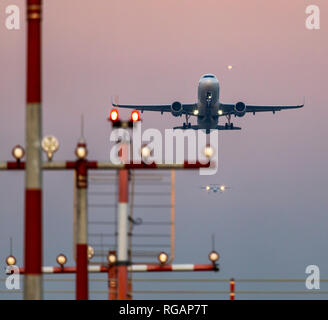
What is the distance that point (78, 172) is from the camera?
1033 inches

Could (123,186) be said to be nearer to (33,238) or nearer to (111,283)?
(111,283)

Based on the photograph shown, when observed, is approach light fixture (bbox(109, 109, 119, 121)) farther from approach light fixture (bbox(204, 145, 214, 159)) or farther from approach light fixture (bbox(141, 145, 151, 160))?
approach light fixture (bbox(204, 145, 214, 159))

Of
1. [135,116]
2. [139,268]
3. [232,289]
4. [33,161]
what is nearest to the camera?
[33,161]

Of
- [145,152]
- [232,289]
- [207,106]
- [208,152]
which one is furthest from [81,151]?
[207,106]

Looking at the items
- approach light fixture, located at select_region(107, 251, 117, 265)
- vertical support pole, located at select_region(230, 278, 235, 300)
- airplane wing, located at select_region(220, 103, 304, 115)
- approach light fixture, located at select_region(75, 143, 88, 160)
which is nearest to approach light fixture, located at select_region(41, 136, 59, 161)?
approach light fixture, located at select_region(75, 143, 88, 160)

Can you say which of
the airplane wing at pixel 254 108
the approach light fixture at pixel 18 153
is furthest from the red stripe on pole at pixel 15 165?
the airplane wing at pixel 254 108

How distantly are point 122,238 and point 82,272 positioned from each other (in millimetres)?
2044

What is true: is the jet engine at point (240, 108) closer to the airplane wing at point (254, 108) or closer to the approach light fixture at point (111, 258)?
Answer: the airplane wing at point (254, 108)

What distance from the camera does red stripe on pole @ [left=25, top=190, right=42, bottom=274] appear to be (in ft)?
65.6

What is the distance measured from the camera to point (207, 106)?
431 feet

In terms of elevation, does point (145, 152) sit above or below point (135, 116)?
below

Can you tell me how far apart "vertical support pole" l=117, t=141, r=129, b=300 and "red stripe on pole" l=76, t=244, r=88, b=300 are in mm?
1450
